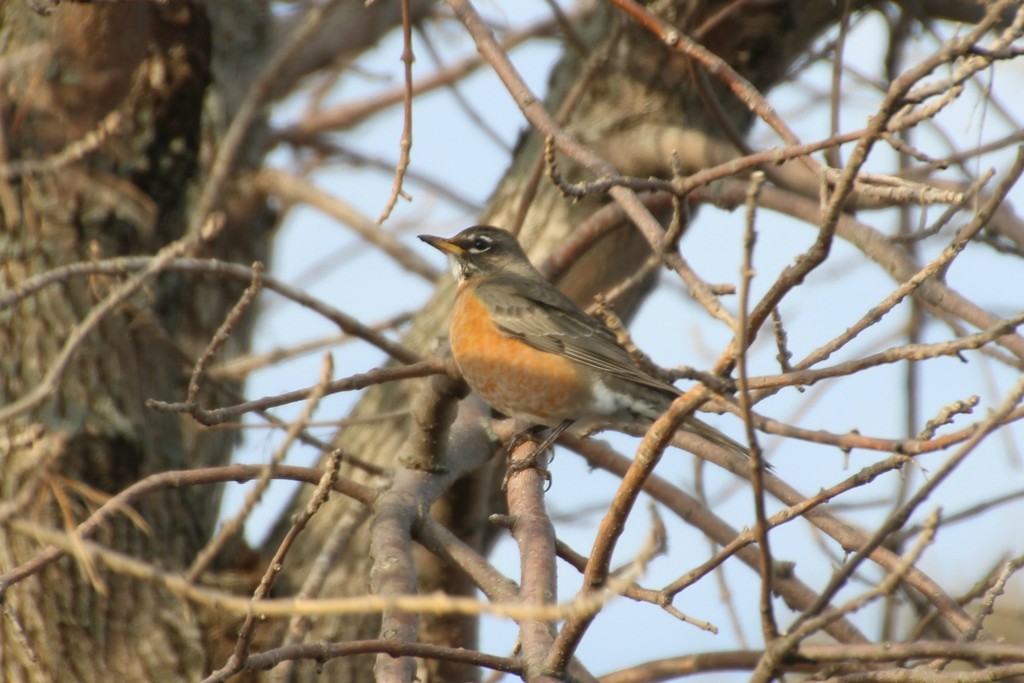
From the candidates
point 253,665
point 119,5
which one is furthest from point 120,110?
point 253,665

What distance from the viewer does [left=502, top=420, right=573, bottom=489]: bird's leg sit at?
4.44 meters

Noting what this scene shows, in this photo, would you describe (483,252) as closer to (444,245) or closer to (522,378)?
(444,245)

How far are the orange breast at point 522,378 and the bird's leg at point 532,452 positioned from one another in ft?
0.28

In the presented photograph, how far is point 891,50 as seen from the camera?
19.7ft

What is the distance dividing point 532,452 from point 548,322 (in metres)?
0.91

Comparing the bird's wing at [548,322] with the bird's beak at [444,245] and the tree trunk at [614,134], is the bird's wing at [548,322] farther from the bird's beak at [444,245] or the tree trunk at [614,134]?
the bird's beak at [444,245]

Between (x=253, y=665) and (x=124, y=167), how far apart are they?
139 inches

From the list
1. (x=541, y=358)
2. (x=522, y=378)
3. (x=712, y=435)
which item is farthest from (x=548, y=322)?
(x=712, y=435)

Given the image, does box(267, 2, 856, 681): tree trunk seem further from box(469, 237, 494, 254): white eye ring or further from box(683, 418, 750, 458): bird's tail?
box(683, 418, 750, 458): bird's tail

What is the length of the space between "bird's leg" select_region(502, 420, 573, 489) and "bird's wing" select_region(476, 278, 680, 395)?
1.17ft

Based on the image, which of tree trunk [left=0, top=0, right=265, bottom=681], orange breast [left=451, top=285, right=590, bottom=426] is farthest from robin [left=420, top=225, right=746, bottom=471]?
tree trunk [left=0, top=0, right=265, bottom=681]

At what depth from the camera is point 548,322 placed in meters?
5.40

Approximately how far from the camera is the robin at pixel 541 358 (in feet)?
16.2

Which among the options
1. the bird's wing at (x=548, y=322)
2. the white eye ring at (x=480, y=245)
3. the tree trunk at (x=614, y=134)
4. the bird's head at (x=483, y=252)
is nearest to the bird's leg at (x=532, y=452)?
the bird's wing at (x=548, y=322)
